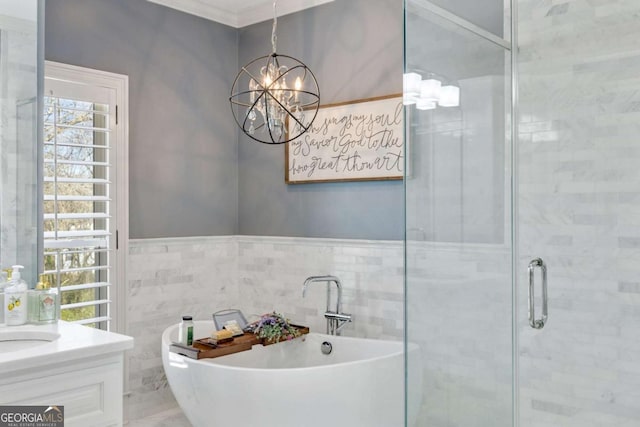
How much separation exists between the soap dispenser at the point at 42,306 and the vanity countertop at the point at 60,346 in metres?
0.04

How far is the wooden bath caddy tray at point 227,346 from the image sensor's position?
3082 mm

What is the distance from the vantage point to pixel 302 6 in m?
4.03

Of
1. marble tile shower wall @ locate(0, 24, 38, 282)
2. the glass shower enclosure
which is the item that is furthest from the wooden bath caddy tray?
the glass shower enclosure

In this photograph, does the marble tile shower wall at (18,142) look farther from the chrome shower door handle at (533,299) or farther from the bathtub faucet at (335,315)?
the chrome shower door handle at (533,299)

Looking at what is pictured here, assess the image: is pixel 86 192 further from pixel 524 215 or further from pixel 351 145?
pixel 524 215

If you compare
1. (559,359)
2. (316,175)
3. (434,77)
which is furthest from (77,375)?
(316,175)

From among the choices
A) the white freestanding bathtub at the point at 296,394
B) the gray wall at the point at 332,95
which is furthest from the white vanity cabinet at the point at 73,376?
the gray wall at the point at 332,95

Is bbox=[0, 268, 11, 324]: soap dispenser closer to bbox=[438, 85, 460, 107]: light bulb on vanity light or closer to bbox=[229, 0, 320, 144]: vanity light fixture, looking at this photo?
bbox=[229, 0, 320, 144]: vanity light fixture

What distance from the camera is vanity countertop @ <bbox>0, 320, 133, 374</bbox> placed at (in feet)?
5.97

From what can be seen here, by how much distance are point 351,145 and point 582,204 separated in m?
1.79

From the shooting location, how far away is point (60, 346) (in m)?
1.99

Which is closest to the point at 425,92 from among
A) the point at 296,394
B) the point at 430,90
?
the point at 430,90

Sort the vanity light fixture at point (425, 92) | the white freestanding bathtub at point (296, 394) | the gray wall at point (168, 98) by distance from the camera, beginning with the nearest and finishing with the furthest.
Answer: the vanity light fixture at point (425, 92)
the white freestanding bathtub at point (296, 394)
the gray wall at point (168, 98)

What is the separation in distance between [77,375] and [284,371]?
1052mm
